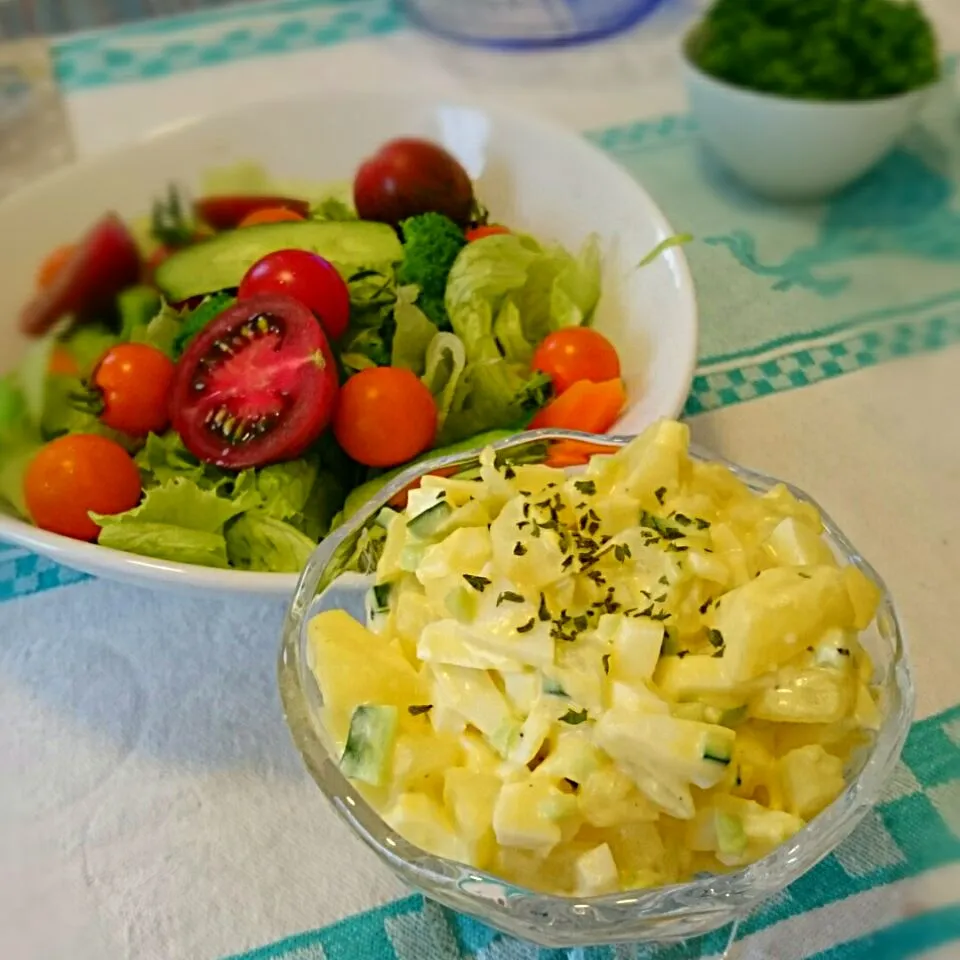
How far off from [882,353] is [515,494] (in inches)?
26.8

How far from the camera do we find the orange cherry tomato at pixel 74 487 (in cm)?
93

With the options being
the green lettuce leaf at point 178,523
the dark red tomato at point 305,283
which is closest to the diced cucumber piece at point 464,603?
the green lettuce leaf at point 178,523

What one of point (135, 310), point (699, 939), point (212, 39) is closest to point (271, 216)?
point (135, 310)

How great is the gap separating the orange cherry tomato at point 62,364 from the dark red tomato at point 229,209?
0.26 m

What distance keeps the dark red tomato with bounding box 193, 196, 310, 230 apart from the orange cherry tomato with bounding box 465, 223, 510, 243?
0.73 feet

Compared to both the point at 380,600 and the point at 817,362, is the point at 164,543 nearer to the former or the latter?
the point at 380,600

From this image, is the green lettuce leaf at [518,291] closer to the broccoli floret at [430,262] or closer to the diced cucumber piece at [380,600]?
the broccoli floret at [430,262]

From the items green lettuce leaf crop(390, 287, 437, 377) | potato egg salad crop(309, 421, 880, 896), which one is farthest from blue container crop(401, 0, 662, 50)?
potato egg salad crop(309, 421, 880, 896)

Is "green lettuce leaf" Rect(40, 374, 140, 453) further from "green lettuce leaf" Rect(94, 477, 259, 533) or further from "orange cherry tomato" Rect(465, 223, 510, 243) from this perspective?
"orange cherry tomato" Rect(465, 223, 510, 243)

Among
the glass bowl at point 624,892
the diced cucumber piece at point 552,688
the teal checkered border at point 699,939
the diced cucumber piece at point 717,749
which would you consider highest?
the diced cucumber piece at point 552,688

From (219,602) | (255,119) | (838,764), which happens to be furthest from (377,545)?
(255,119)

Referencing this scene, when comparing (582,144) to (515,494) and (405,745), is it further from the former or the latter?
(405,745)

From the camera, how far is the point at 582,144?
47.3 inches

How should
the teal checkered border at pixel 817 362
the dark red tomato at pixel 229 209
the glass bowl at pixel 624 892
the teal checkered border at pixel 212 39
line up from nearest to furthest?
the glass bowl at pixel 624 892
the teal checkered border at pixel 817 362
the dark red tomato at pixel 229 209
the teal checkered border at pixel 212 39
